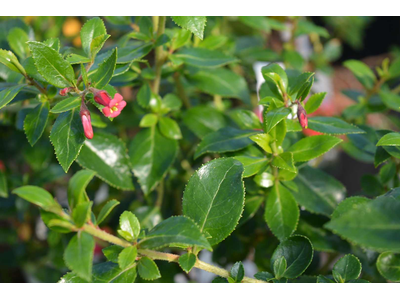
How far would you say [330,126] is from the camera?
678mm

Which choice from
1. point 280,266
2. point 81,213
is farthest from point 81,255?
point 280,266

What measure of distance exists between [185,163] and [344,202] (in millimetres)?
504

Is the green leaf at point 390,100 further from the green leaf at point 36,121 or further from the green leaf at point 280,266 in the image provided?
the green leaf at point 36,121

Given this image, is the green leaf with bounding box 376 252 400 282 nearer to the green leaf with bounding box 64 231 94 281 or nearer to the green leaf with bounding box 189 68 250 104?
the green leaf with bounding box 64 231 94 281

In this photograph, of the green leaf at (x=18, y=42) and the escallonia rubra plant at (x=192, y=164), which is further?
the green leaf at (x=18, y=42)

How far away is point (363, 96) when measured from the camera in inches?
44.6

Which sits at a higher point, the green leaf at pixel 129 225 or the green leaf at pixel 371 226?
the green leaf at pixel 371 226

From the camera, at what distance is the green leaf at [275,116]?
0.58 m

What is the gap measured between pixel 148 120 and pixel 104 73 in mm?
300

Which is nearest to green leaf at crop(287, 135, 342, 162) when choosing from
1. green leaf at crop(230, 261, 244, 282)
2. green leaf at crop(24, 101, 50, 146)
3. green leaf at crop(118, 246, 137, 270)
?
green leaf at crop(230, 261, 244, 282)

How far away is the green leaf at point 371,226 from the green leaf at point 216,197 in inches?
8.5

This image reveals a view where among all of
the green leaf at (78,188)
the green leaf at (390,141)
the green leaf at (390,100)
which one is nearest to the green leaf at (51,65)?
the green leaf at (78,188)

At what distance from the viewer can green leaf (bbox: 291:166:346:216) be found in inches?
30.5

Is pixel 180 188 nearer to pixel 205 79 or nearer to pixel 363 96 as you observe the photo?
pixel 205 79
